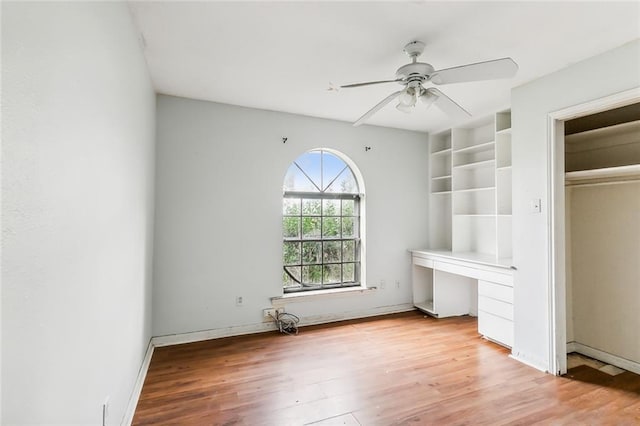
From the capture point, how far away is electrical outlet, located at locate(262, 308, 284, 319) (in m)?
3.54

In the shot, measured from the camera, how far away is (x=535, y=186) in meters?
2.73

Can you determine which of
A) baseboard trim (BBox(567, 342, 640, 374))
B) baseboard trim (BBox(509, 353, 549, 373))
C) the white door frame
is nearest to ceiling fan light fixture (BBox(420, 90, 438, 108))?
the white door frame

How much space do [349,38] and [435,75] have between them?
24.9 inches

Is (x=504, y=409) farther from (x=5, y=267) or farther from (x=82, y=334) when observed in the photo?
(x=5, y=267)

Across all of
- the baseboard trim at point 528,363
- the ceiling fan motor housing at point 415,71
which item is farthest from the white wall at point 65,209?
the baseboard trim at point 528,363

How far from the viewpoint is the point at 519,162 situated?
2.89 m

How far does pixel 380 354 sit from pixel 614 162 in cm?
276

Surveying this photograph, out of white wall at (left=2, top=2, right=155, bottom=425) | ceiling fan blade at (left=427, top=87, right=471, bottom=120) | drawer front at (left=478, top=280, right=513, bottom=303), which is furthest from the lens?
drawer front at (left=478, top=280, right=513, bottom=303)

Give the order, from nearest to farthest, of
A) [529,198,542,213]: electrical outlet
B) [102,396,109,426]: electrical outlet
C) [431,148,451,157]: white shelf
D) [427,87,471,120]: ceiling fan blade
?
[102,396,109,426]: electrical outlet → [427,87,471,120]: ceiling fan blade → [529,198,542,213]: electrical outlet → [431,148,451,157]: white shelf

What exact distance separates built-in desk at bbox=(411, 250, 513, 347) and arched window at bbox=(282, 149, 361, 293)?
0.95 meters

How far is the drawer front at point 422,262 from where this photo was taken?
4037 mm

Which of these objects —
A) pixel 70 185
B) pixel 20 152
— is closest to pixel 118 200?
pixel 70 185

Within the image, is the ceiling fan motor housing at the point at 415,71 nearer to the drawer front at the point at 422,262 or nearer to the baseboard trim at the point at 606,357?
the drawer front at the point at 422,262

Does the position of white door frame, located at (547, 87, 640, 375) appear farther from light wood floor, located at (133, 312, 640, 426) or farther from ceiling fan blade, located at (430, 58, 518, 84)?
ceiling fan blade, located at (430, 58, 518, 84)
